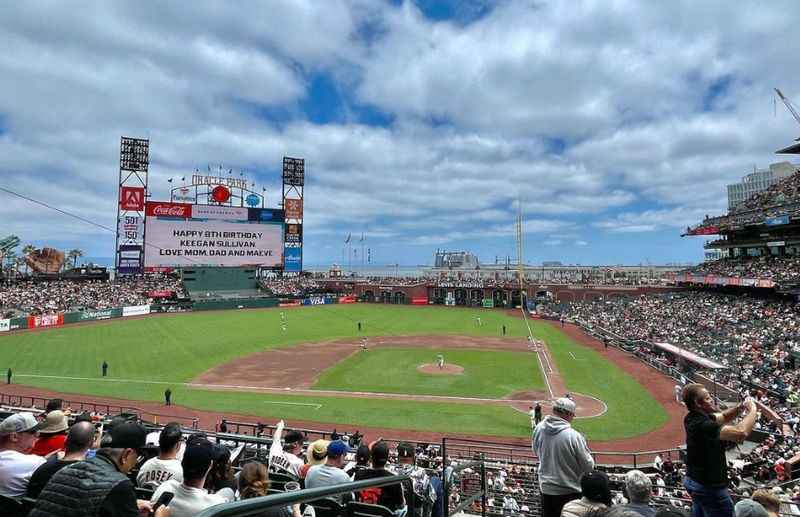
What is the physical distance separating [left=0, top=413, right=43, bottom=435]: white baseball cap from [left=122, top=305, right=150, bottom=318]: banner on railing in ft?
208

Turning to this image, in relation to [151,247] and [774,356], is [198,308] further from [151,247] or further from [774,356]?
[774,356]

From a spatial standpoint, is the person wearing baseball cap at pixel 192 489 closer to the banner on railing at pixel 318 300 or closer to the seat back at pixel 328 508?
the seat back at pixel 328 508

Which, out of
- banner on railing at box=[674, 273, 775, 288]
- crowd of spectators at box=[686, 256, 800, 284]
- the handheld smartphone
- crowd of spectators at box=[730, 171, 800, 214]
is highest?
crowd of spectators at box=[730, 171, 800, 214]

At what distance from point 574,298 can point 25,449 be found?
77.4m

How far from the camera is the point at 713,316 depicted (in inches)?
1554

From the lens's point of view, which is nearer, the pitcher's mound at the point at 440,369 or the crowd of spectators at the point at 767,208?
the pitcher's mound at the point at 440,369

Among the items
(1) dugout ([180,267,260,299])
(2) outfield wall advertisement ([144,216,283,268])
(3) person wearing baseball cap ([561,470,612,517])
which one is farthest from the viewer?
(1) dugout ([180,267,260,299])

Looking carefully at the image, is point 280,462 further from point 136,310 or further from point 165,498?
point 136,310

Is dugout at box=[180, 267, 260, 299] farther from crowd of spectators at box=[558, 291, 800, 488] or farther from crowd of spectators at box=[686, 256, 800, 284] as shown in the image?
crowd of spectators at box=[686, 256, 800, 284]

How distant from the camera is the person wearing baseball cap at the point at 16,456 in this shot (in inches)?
157

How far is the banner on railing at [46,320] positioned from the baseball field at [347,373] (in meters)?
3.33

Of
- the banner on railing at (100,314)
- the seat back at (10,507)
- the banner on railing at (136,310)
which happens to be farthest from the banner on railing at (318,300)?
the seat back at (10,507)

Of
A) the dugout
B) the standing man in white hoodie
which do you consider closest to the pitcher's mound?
the standing man in white hoodie

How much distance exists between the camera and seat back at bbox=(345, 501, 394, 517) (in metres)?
4.25
